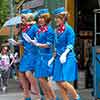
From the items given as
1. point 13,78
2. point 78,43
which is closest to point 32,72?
point 78,43

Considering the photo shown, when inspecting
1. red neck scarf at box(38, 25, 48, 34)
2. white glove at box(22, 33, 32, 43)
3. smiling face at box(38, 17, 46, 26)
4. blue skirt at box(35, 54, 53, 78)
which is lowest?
blue skirt at box(35, 54, 53, 78)

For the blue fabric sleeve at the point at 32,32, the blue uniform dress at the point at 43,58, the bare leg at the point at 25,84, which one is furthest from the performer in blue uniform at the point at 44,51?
the bare leg at the point at 25,84

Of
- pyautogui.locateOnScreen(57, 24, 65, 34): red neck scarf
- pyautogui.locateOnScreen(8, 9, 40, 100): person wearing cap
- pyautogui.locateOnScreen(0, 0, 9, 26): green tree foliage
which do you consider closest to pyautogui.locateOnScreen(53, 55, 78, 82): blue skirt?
pyautogui.locateOnScreen(57, 24, 65, 34): red neck scarf

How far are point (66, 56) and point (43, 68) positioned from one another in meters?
1.00

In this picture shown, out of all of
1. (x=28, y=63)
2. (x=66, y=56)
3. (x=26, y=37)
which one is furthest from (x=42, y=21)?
(x=66, y=56)

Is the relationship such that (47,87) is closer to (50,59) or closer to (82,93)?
(50,59)

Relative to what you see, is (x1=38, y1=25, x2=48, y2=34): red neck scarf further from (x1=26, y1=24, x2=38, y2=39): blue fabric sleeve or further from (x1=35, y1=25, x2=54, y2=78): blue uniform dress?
(x1=26, y1=24, x2=38, y2=39): blue fabric sleeve

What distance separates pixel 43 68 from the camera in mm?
9227

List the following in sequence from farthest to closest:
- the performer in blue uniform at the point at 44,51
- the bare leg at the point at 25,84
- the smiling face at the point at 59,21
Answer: the bare leg at the point at 25,84 < the performer in blue uniform at the point at 44,51 < the smiling face at the point at 59,21

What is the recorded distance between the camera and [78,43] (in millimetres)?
13734

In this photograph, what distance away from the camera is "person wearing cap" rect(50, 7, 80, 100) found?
8.38m

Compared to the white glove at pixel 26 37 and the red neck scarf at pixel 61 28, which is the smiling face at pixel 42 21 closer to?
the white glove at pixel 26 37

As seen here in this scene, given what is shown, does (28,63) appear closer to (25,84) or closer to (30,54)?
(30,54)

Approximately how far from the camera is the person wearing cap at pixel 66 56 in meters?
8.38
